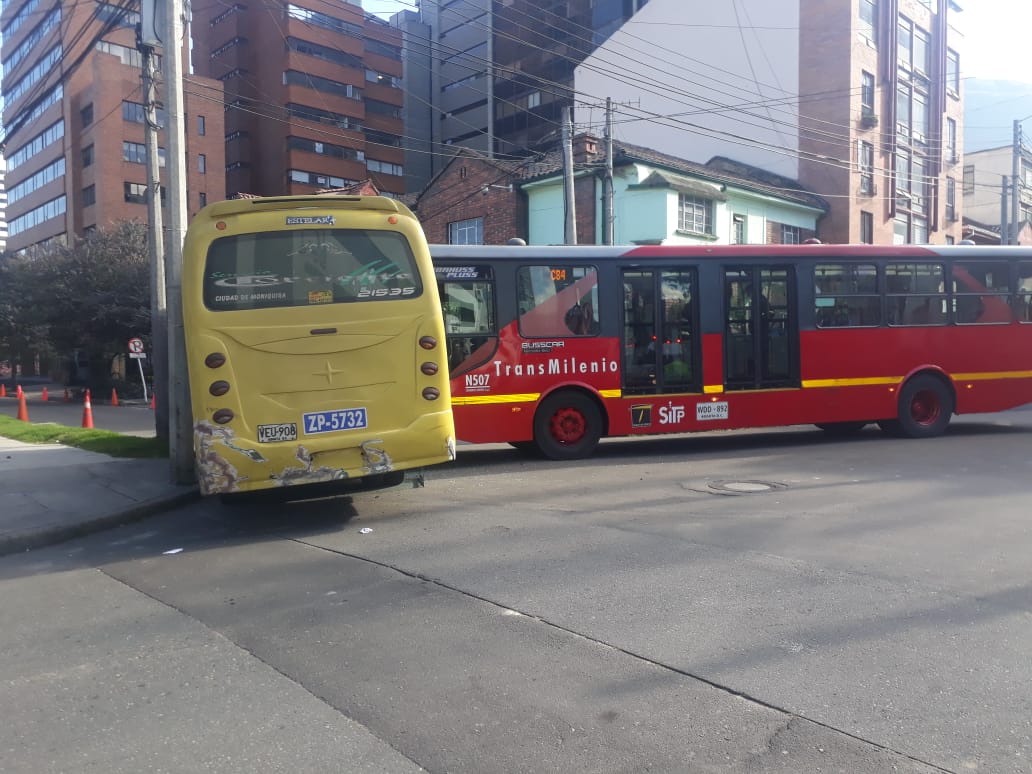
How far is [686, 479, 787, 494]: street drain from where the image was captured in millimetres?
9023

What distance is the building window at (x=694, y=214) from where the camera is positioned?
27.3 metres

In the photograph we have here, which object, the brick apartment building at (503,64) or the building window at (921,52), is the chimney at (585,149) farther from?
the brick apartment building at (503,64)

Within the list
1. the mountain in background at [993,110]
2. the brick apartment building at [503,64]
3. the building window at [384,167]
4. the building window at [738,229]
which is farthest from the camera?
the building window at [384,167]

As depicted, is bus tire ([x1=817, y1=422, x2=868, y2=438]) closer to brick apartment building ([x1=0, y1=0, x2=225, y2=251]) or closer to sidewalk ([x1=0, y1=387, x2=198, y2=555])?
sidewalk ([x1=0, y1=387, x2=198, y2=555])

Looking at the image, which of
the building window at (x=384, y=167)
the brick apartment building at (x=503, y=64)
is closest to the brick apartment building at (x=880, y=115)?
the brick apartment building at (x=503, y=64)

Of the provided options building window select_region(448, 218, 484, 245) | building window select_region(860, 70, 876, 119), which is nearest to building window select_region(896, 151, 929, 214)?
building window select_region(860, 70, 876, 119)

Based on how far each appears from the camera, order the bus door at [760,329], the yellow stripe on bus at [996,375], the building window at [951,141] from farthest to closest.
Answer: the building window at [951,141] → the yellow stripe on bus at [996,375] → the bus door at [760,329]

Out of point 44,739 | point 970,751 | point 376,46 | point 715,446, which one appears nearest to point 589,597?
point 970,751

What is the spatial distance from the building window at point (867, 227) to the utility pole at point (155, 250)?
30.1 meters

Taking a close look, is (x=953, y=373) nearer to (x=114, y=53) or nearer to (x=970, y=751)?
(x=970, y=751)

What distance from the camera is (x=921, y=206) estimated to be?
133ft

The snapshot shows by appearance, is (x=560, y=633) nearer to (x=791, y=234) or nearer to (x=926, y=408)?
(x=926, y=408)

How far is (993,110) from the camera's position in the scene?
217 feet

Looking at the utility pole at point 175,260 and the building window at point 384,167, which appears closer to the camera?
the utility pole at point 175,260
